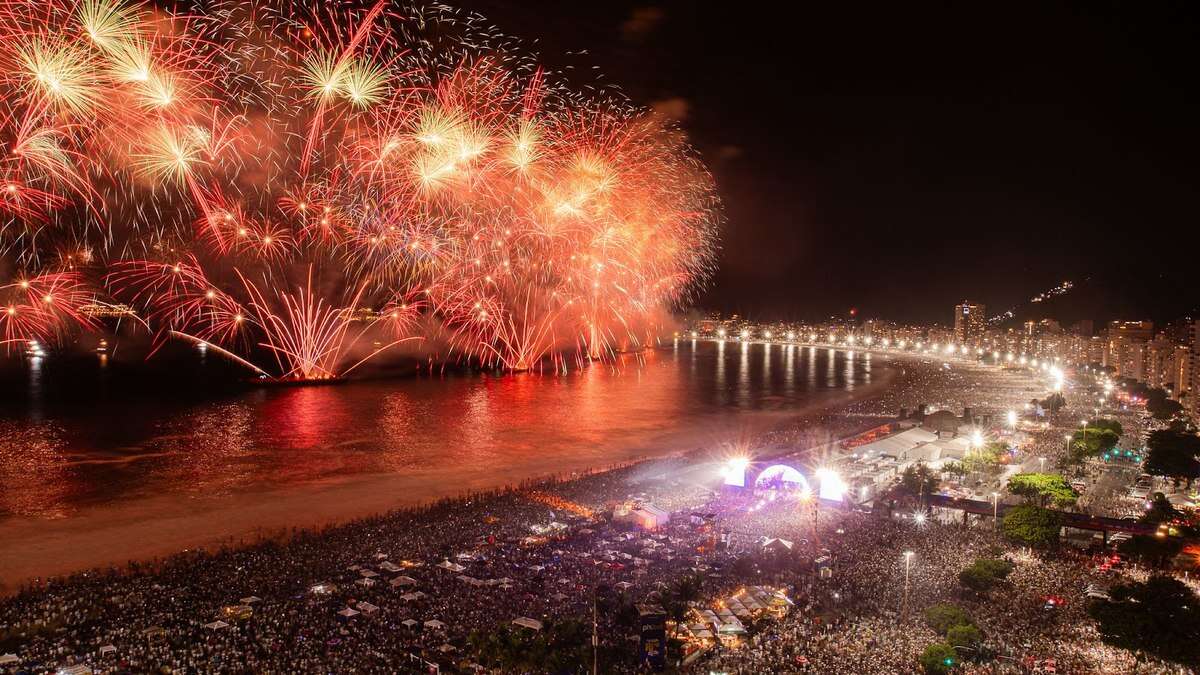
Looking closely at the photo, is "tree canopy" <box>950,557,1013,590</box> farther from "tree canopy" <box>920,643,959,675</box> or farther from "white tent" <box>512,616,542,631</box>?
"white tent" <box>512,616,542,631</box>

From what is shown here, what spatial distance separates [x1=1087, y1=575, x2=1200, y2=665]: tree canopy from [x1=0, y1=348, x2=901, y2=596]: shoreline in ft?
30.0

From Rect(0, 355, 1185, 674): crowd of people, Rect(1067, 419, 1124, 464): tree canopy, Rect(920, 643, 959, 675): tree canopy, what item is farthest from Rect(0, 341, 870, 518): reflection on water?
Rect(920, 643, 959, 675): tree canopy

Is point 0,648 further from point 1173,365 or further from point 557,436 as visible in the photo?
point 1173,365

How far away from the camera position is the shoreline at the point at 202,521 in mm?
10398

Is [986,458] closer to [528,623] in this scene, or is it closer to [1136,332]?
[528,623]

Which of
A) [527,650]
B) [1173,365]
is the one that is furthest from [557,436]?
[1173,365]

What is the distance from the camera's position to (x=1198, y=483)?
16375 mm

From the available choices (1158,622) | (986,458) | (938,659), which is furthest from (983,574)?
(986,458)

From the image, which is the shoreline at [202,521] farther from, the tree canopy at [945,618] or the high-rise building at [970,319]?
the high-rise building at [970,319]

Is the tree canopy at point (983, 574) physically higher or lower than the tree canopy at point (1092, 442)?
lower

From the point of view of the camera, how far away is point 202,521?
40.9 feet

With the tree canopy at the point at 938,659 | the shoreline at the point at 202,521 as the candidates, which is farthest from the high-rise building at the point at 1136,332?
the tree canopy at the point at 938,659

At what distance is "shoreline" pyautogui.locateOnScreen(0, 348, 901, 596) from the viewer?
10.4 meters

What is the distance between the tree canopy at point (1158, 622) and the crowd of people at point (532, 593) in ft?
1.17
